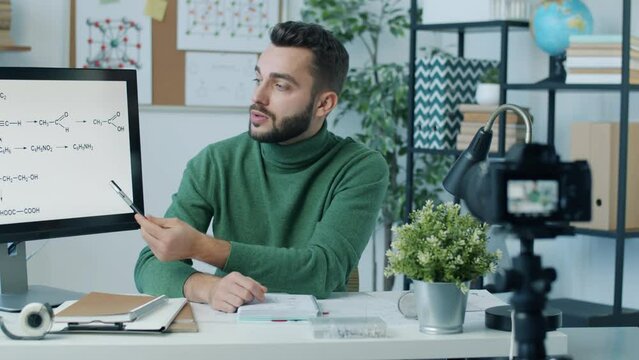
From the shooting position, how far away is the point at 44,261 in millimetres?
3996

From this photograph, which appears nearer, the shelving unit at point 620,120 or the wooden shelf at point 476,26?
the shelving unit at point 620,120

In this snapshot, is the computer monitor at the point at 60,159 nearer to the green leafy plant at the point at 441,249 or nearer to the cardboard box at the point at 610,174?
the green leafy plant at the point at 441,249

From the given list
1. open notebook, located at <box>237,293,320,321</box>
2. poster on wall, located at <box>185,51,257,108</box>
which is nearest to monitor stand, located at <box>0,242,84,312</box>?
open notebook, located at <box>237,293,320,321</box>

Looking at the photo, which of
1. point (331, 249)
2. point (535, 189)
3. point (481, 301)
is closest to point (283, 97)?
point (331, 249)

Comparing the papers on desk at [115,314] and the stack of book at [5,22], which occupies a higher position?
the stack of book at [5,22]

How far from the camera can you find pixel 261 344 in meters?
1.59

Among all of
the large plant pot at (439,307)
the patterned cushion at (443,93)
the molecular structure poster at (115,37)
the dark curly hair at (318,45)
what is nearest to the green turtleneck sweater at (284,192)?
the dark curly hair at (318,45)

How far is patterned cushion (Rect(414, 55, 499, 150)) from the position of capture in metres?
3.85

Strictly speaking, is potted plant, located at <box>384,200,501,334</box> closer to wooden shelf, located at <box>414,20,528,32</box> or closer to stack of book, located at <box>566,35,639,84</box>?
stack of book, located at <box>566,35,639,84</box>

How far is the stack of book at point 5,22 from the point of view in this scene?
3.69m

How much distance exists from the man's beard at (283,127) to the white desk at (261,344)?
566 mm

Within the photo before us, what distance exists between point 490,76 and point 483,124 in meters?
0.30

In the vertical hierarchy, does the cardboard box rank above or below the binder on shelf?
above

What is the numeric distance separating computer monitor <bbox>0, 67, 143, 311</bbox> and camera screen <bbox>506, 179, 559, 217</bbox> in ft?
3.67
